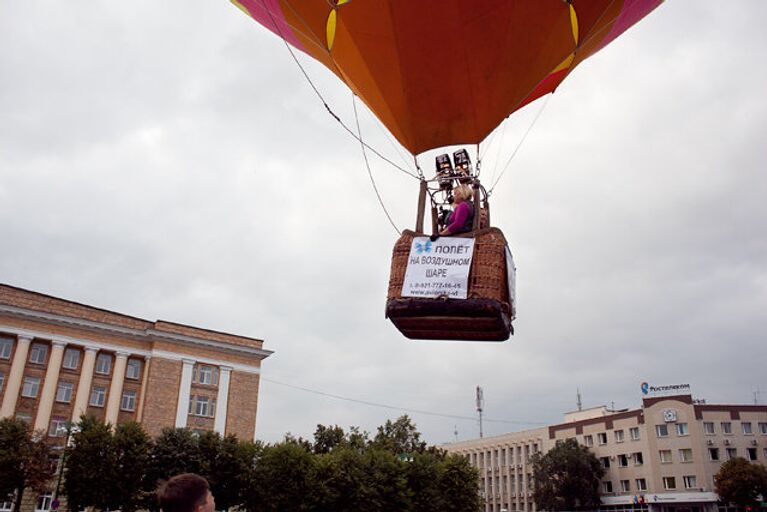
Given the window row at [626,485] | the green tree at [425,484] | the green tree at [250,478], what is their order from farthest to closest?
the window row at [626,485]
the green tree at [425,484]
the green tree at [250,478]

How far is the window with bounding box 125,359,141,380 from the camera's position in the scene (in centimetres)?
4906

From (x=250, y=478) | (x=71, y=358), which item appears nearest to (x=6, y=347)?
(x=71, y=358)

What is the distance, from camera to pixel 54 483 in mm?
41594

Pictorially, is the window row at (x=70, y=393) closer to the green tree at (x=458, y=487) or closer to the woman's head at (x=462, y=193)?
the green tree at (x=458, y=487)

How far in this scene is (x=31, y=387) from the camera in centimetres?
4400

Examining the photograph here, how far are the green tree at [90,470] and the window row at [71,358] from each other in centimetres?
1696

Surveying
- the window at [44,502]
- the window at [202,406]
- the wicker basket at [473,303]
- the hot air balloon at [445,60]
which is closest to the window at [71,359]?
the window at [202,406]

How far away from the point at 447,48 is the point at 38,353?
1750 inches

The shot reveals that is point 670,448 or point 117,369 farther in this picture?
point 670,448

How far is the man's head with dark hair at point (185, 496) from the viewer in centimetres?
330

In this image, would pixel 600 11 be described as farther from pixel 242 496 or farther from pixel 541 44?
pixel 242 496

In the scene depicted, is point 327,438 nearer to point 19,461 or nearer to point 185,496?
point 19,461

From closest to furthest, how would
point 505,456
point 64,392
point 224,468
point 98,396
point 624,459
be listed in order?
point 224,468, point 64,392, point 98,396, point 624,459, point 505,456

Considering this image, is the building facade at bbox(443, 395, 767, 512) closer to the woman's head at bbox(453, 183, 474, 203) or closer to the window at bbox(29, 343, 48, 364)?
the window at bbox(29, 343, 48, 364)
